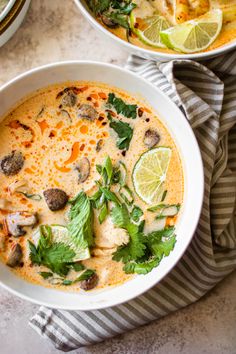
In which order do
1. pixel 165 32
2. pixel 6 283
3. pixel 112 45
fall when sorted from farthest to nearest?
1. pixel 112 45
2. pixel 165 32
3. pixel 6 283

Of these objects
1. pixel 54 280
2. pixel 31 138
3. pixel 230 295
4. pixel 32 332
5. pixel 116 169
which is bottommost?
pixel 230 295

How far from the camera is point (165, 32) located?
2641 millimetres

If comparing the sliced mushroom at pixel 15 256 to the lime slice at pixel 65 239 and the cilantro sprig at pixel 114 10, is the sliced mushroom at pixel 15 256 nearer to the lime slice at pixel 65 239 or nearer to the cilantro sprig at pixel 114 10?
the lime slice at pixel 65 239

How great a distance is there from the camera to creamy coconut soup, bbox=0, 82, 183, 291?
2.43m

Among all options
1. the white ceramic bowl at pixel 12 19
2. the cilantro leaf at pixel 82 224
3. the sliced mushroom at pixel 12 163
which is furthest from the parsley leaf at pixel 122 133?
the white ceramic bowl at pixel 12 19

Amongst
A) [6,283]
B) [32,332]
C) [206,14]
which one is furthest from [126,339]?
[206,14]

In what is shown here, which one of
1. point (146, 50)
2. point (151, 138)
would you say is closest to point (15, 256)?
point (151, 138)

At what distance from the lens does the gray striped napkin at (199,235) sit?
260cm

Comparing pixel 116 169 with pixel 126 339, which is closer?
pixel 116 169

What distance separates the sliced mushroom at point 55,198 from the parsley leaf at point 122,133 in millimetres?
295

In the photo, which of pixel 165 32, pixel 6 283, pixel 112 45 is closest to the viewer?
pixel 6 283

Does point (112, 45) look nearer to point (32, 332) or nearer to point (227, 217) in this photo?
point (227, 217)

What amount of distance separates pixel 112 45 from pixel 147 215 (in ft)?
2.77

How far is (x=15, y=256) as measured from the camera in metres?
2.48
